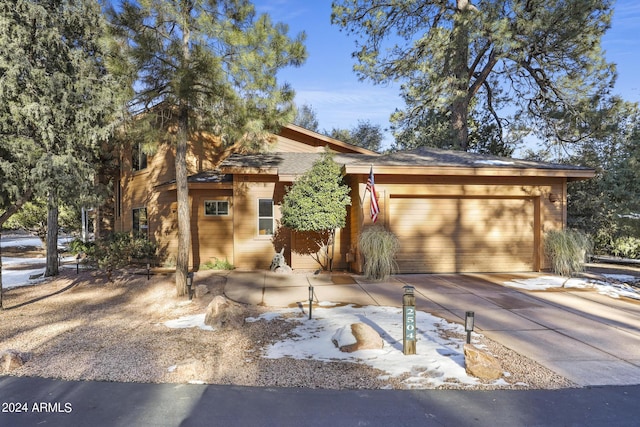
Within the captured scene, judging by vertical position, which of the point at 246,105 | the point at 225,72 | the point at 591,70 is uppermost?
the point at 591,70

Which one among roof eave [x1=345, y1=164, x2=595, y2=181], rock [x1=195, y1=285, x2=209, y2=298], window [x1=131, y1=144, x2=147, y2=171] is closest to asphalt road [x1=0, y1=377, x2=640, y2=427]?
rock [x1=195, y1=285, x2=209, y2=298]

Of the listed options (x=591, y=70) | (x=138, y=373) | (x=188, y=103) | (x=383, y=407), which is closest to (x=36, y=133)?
(x=188, y=103)

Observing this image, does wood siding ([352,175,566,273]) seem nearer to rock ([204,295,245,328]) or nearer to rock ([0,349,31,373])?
rock ([204,295,245,328])

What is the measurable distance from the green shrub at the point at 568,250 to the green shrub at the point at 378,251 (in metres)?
4.22

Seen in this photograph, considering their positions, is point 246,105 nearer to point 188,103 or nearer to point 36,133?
point 188,103

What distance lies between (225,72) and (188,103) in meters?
1.11

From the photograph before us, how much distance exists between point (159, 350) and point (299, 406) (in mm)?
2351

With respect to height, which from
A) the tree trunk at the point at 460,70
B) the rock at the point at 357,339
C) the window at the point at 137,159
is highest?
the tree trunk at the point at 460,70

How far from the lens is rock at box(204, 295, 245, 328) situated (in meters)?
5.70

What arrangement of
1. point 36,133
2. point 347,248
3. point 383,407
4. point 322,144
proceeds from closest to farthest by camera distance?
point 383,407 < point 36,133 < point 347,248 < point 322,144

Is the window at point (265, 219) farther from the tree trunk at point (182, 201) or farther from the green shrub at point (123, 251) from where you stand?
the green shrub at point (123, 251)

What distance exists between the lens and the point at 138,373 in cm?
398

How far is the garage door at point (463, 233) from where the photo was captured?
1034 cm

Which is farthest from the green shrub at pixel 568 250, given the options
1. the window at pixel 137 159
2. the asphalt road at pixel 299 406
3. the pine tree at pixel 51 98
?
the window at pixel 137 159
